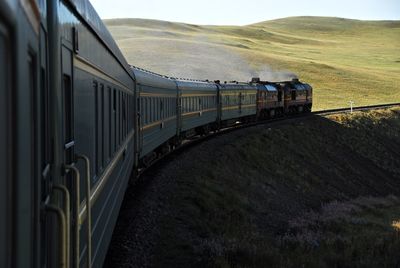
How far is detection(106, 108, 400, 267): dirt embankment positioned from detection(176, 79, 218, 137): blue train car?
1327 millimetres

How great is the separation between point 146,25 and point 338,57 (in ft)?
199

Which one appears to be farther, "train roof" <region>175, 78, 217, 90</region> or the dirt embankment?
"train roof" <region>175, 78, 217, 90</region>

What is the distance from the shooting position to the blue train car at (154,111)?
1577cm

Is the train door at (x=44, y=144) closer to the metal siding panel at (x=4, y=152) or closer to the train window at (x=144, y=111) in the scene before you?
the metal siding panel at (x=4, y=152)

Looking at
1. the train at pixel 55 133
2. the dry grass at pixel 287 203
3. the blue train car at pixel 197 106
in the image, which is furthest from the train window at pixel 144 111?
the blue train car at pixel 197 106

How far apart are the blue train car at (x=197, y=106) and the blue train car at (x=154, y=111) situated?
1.33m

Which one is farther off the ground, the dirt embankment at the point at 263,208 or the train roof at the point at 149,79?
the train roof at the point at 149,79

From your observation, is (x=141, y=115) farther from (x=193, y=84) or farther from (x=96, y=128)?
(x=193, y=84)

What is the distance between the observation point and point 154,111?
717 inches

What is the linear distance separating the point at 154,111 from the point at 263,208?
5041 mm

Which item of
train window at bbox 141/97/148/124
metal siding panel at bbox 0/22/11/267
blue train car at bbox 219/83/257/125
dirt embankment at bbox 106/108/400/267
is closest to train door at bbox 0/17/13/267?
metal siding panel at bbox 0/22/11/267

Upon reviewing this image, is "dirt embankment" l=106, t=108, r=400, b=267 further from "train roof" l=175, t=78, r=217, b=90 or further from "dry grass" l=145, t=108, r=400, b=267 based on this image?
"train roof" l=175, t=78, r=217, b=90

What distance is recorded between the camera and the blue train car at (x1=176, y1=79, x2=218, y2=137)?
25.5 meters

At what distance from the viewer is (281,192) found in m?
24.4
